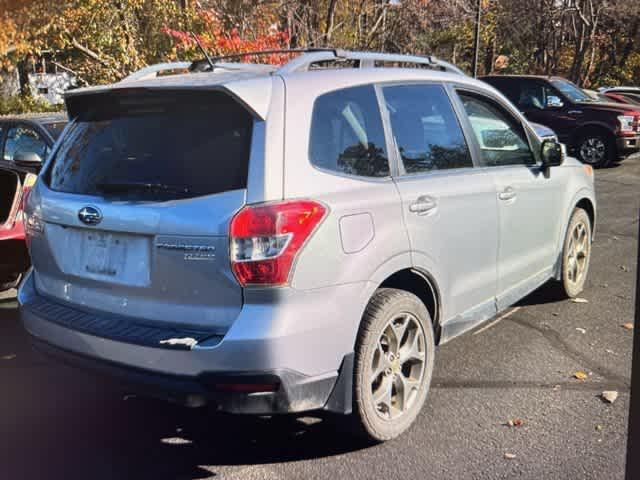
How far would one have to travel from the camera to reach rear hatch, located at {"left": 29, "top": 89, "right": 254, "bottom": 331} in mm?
3029

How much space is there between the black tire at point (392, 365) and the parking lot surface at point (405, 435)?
0.14 metres

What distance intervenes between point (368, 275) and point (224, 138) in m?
0.91

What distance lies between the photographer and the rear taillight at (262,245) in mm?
2967

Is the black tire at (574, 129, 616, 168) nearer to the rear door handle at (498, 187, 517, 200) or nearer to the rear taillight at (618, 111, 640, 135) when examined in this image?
the rear taillight at (618, 111, 640, 135)

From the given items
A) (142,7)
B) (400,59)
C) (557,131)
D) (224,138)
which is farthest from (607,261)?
(142,7)

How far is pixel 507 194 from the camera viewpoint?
15.0ft

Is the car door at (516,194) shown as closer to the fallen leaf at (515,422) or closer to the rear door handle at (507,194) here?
the rear door handle at (507,194)

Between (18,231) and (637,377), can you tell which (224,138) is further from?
(18,231)

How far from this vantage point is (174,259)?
10.1 feet

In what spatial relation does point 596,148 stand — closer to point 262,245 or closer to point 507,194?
point 507,194

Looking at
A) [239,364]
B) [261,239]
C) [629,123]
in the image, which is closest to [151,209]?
[261,239]

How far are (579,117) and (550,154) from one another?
10.8 meters

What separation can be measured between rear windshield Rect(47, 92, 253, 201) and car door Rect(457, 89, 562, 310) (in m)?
1.86

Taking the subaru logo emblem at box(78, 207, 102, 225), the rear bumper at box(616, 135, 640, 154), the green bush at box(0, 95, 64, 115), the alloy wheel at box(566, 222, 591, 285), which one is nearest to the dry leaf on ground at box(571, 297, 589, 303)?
the alloy wheel at box(566, 222, 591, 285)
